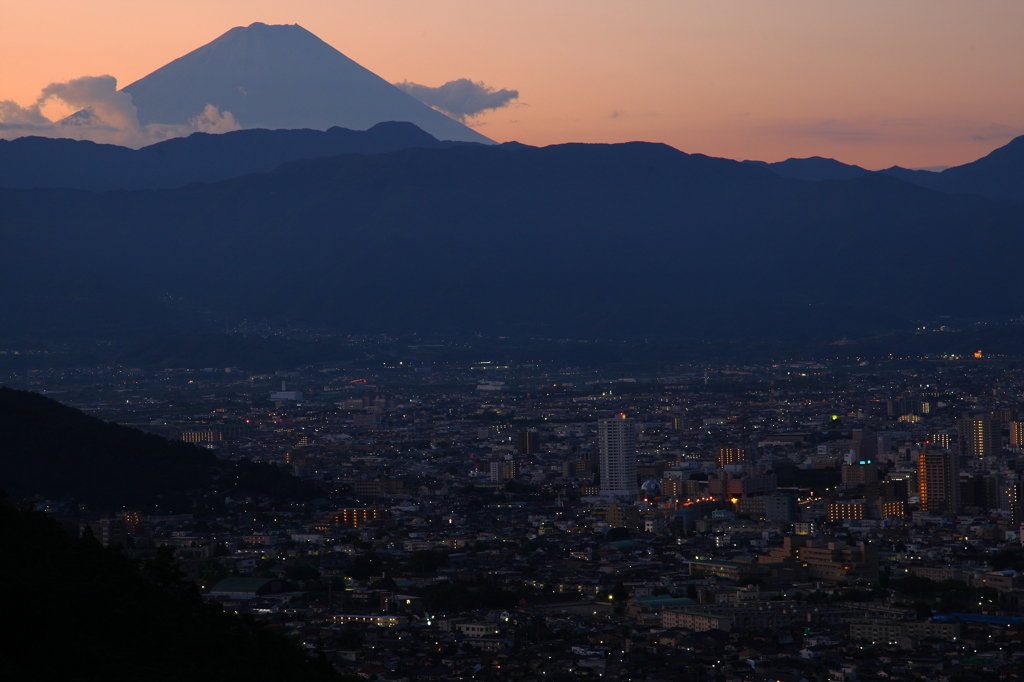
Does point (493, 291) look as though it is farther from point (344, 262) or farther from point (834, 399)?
point (834, 399)

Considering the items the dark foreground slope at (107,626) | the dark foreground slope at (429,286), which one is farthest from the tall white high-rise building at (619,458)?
the dark foreground slope at (429,286)

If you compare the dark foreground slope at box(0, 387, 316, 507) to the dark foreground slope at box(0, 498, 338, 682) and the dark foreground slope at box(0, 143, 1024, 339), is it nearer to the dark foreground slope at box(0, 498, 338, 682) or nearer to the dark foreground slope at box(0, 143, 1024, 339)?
the dark foreground slope at box(0, 498, 338, 682)

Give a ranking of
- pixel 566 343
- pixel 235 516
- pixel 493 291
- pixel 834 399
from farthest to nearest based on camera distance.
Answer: pixel 493 291 → pixel 566 343 → pixel 834 399 → pixel 235 516

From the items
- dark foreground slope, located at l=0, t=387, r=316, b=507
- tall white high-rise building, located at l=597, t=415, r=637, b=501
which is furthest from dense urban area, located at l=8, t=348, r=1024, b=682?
dark foreground slope, located at l=0, t=387, r=316, b=507

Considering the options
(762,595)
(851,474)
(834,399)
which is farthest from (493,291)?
(762,595)

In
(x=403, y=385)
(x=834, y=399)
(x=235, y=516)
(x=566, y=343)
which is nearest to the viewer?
(x=235, y=516)

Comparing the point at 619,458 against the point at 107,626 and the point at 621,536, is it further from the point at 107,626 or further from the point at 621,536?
the point at 107,626

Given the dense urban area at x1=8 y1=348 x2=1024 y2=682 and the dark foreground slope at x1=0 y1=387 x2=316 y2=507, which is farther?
the dark foreground slope at x1=0 y1=387 x2=316 y2=507
